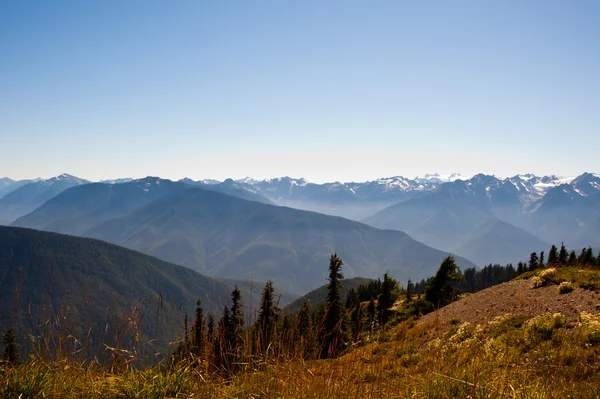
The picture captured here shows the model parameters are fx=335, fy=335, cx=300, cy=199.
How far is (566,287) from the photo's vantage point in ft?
49.9

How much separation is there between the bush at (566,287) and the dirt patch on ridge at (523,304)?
0.56 feet

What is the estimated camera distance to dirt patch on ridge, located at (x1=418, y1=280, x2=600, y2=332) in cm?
1279

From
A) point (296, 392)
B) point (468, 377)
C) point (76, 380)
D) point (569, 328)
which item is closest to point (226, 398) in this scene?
point (296, 392)

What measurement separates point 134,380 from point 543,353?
8.90m

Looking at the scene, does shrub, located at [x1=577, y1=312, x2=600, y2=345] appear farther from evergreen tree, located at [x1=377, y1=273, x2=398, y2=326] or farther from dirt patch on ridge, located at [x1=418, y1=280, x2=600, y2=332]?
evergreen tree, located at [x1=377, y1=273, x2=398, y2=326]

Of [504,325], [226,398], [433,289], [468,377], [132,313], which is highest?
[132,313]

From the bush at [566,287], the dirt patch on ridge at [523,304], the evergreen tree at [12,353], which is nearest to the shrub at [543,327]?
the dirt patch on ridge at [523,304]

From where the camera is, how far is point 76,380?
4.38 meters

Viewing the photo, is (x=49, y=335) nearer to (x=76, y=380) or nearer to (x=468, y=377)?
(x=76, y=380)

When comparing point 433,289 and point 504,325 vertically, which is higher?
point 504,325

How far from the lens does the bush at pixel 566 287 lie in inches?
592

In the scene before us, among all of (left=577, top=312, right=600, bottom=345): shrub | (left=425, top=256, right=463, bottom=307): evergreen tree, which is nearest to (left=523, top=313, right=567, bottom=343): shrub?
(left=577, top=312, right=600, bottom=345): shrub

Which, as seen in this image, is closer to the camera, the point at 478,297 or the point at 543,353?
the point at 543,353

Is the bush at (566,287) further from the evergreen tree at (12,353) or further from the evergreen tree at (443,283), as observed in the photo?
the evergreen tree at (12,353)
